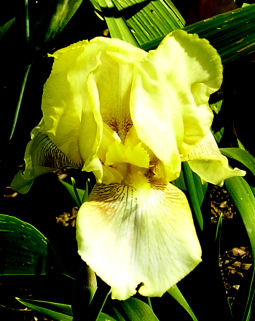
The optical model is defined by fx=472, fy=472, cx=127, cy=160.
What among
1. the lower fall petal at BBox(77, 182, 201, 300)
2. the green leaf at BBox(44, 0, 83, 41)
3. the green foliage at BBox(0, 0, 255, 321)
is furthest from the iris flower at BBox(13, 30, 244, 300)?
the green leaf at BBox(44, 0, 83, 41)

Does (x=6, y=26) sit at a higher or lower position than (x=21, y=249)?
higher

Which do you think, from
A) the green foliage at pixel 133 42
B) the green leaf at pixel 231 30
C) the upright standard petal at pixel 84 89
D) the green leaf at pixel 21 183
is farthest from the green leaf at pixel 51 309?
the green leaf at pixel 231 30

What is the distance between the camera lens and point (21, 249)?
931 mm

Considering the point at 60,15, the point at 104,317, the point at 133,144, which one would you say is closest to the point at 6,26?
the point at 60,15

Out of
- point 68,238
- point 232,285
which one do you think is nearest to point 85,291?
point 68,238

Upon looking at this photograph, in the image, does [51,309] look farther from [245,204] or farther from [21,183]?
[245,204]

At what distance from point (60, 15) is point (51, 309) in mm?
600

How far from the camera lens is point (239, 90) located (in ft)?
4.67

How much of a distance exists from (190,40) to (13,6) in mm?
539

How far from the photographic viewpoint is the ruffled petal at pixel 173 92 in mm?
715

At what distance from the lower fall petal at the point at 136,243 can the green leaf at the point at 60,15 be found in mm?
400

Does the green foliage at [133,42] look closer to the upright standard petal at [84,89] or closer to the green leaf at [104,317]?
the green leaf at [104,317]

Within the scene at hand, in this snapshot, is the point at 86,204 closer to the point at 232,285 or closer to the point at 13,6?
the point at 13,6

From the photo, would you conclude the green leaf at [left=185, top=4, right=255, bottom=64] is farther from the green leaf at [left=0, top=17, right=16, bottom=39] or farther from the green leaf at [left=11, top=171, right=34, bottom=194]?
the green leaf at [left=11, top=171, right=34, bottom=194]
